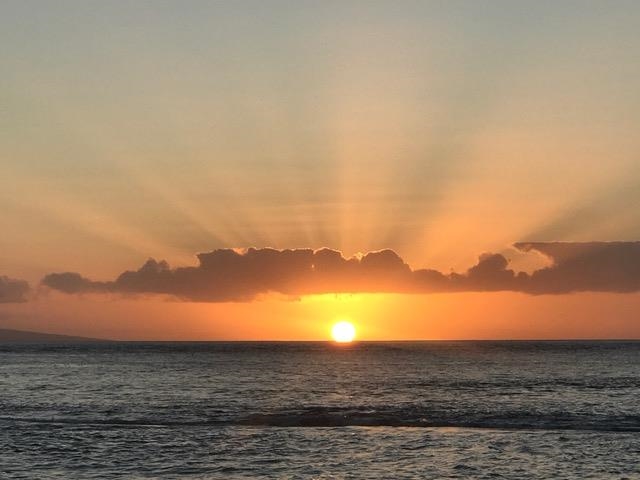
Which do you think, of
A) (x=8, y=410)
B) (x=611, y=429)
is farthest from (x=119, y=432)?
(x=611, y=429)

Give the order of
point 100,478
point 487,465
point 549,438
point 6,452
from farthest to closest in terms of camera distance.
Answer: point 549,438 < point 6,452 < point 487,465 < point 100,478

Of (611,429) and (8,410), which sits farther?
(8,410)

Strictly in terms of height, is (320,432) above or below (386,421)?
below

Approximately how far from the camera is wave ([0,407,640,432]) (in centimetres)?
6066

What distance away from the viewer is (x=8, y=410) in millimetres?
72250

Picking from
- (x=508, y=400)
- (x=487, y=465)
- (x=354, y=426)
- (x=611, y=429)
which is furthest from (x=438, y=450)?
(x=508, y=400)

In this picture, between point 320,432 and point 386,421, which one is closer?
point 320,432

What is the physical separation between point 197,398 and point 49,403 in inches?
583

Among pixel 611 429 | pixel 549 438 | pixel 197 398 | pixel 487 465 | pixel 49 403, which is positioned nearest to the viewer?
pixel 487 465

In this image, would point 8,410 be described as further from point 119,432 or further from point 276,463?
point 276,463

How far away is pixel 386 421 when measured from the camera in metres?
63.3

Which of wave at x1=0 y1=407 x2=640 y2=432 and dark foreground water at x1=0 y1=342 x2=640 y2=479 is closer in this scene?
dark foreground water at x1=0 y1=342 x2=640 y2=479

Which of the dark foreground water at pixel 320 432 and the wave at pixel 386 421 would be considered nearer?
the dark foreground water at pixel 320 432

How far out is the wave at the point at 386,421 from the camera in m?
60.7
